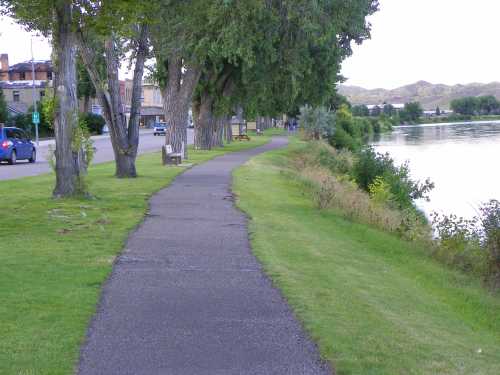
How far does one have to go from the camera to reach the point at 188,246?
12.3 meters

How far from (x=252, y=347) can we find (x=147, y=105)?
136998mm

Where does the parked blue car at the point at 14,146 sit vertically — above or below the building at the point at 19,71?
below

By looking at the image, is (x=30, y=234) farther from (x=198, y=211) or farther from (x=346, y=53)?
(x=346, y=53)

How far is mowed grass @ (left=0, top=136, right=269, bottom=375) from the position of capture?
6586mm

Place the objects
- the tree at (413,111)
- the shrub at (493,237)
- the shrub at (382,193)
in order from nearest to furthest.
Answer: the shrub at (493,237) → the shrub at (382,193) → the tree at (413,111)

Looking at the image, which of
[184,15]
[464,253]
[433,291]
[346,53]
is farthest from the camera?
[346,53]

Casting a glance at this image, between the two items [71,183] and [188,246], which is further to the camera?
[71,183]

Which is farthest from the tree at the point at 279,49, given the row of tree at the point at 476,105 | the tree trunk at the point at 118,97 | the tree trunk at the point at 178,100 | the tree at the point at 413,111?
the tree at the point at 413,111

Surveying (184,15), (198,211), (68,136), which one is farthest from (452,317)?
(184,15)

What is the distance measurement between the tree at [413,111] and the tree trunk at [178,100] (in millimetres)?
133383

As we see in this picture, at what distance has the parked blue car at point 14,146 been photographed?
35250mm

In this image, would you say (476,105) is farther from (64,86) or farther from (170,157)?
(64,86)

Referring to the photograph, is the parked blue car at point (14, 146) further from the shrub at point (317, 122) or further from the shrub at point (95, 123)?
the shrub at point (95, 123)

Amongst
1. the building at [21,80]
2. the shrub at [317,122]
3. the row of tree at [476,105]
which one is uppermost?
the building at [21,80]
